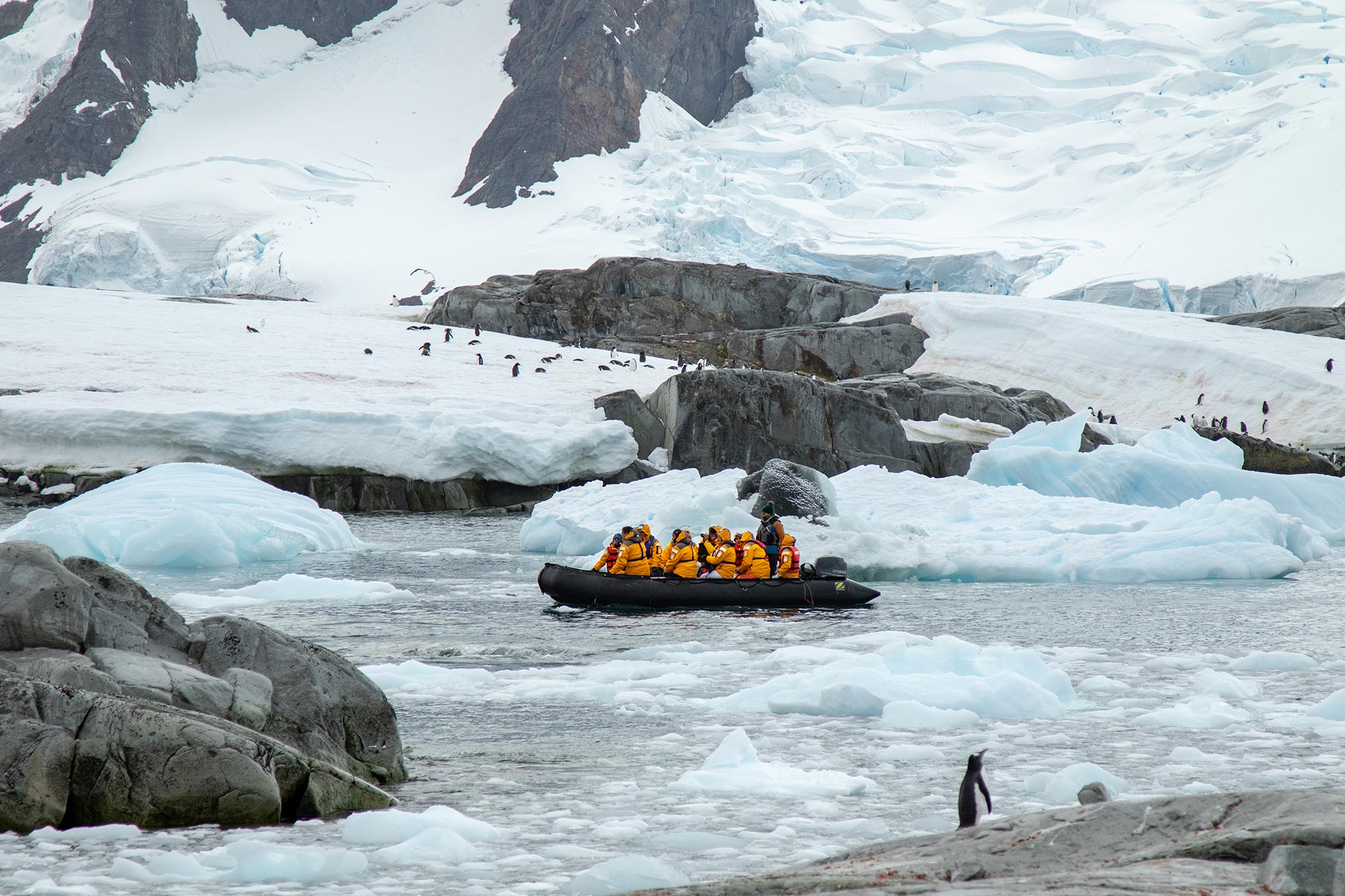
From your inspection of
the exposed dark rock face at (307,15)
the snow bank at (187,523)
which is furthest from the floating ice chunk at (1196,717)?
the exposed dark rock face at (307,15)

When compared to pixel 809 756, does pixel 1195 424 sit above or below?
above

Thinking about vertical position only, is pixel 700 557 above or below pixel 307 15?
below

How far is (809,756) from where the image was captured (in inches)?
299

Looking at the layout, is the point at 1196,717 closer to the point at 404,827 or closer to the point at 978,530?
the point at 404,827

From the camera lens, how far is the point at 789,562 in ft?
49.3

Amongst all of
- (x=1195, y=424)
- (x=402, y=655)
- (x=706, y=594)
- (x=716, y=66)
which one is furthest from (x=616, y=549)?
(x=716, y=66)

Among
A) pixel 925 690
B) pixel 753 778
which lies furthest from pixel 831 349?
pixel 753 778

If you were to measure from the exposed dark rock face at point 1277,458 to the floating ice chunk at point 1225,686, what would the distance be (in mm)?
23155

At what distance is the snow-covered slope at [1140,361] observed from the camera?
37.4 meters

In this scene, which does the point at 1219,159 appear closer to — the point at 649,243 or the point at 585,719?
the point at 649,243

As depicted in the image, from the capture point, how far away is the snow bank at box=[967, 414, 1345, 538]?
21766 millimetres

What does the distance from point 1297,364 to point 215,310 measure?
36.3 meters

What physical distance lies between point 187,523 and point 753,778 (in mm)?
13294

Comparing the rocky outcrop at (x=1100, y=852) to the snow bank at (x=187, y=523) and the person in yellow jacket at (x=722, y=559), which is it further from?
the snow bank at (x=187, y=523)
